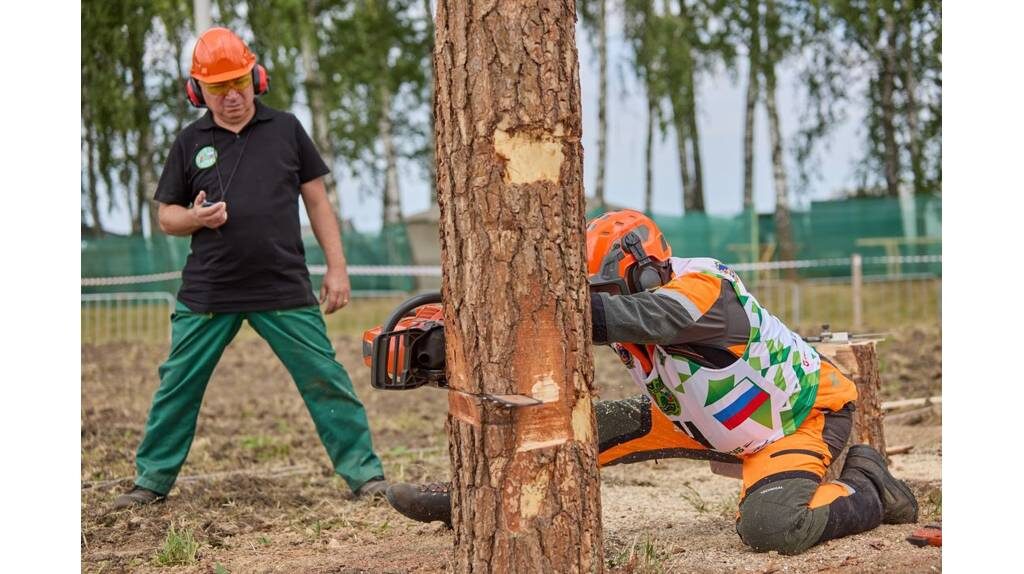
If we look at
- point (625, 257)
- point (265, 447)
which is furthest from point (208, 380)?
point (625, 257)

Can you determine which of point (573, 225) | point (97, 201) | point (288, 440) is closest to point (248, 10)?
point (97, 201)

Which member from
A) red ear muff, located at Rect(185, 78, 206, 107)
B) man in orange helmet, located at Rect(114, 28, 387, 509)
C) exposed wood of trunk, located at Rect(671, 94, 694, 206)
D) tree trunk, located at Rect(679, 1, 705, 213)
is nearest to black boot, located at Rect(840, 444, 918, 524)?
man in orange helmet, located at Rect(114, 28, 387, 509)

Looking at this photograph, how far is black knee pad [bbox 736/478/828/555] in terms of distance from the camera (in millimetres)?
3330

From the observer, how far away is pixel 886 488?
145 inches

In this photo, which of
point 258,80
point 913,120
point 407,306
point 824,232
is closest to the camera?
point 407,306

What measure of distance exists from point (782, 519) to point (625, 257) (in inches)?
37.3

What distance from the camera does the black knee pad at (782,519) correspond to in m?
3.33

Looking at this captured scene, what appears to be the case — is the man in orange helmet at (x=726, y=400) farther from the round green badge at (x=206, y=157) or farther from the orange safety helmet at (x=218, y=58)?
the orange safety helmet at (x=218, y=58)

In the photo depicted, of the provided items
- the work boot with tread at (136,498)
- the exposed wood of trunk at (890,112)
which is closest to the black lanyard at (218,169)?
the work boot with tread at (136,498)

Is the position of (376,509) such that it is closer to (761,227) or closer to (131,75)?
(761,227)

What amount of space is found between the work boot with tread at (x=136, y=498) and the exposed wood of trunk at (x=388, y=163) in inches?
680

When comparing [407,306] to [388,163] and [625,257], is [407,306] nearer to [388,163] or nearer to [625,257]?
[625,257]

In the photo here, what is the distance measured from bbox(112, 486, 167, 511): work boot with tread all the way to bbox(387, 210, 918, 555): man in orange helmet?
1.36 metres

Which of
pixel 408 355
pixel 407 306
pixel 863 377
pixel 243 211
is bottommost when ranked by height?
pixel 863 377
